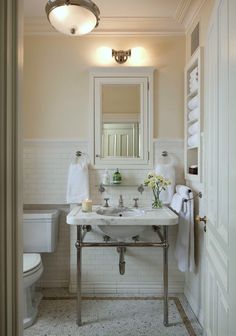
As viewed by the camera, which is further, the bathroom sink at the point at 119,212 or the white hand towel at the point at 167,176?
the white hand towel at the point at 167,176

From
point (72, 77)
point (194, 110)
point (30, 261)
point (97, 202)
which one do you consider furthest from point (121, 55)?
point (30, 261)

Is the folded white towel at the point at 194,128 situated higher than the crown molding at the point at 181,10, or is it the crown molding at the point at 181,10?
the crown molding at the point at 181,10

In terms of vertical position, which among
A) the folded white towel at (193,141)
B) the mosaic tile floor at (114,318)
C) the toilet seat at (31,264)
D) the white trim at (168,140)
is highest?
the white trim at (168,140)

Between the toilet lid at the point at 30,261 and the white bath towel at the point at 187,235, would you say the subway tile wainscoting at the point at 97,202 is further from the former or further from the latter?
the toilet lid at the point at 30,261

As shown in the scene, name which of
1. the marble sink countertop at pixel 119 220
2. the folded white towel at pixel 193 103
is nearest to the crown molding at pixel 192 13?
the folded white towel at pixel 193 103

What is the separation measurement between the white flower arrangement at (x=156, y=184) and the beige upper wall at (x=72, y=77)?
17.7 inches

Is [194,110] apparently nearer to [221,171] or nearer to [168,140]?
[168,140]

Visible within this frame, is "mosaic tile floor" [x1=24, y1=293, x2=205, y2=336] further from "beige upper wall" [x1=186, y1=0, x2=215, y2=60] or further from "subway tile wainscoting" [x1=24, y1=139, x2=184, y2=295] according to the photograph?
"beige upper wall" [x1=186, y1=0, x2=215, y2=60]

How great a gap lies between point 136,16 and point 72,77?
763 millimetres

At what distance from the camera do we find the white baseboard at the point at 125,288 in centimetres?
245

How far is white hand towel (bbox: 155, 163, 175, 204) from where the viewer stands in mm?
2410

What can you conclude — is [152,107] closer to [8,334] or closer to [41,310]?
[41,310]

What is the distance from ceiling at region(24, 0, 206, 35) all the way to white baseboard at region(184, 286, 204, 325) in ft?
7.50

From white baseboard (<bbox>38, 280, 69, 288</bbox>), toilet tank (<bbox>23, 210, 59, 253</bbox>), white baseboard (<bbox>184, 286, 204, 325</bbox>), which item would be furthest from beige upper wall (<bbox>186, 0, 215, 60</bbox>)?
white baseboard (<bbox>38, 280, 69, 288</bbox>)
